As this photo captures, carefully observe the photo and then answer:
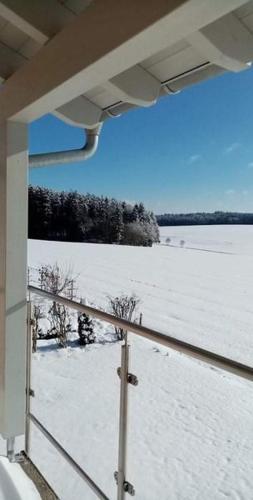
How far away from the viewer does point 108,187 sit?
22016 mm

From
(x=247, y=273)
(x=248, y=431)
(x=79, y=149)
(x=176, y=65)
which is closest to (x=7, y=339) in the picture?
(x=79, y=149)

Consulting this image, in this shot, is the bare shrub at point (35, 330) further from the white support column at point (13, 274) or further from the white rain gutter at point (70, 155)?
the white rain gutter at point (70, 155)

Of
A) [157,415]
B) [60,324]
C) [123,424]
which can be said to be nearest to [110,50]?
[123,424]

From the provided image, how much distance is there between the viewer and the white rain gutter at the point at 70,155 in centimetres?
205

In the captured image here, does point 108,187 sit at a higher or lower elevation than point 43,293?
higher

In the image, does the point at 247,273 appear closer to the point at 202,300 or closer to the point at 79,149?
the point at 202,300

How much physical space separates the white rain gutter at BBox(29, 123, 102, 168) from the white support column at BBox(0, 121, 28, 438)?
40 centimetres

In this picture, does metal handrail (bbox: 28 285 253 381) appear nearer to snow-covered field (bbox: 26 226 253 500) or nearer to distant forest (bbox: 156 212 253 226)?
snow-covered field (bbox: 26 226 253 500)

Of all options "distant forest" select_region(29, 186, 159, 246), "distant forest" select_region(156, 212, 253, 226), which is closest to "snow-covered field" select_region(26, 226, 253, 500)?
"distant forest" select_region(156, 212, 253, 226)

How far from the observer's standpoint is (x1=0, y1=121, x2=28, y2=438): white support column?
1.63 m

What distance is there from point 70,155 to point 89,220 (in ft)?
59.7

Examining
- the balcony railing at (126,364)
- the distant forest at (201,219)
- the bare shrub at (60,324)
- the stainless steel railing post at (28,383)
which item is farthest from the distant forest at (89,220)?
the balcony railing at (126,364)

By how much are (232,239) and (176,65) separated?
70.6 feet

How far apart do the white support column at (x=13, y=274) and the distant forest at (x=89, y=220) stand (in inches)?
598
